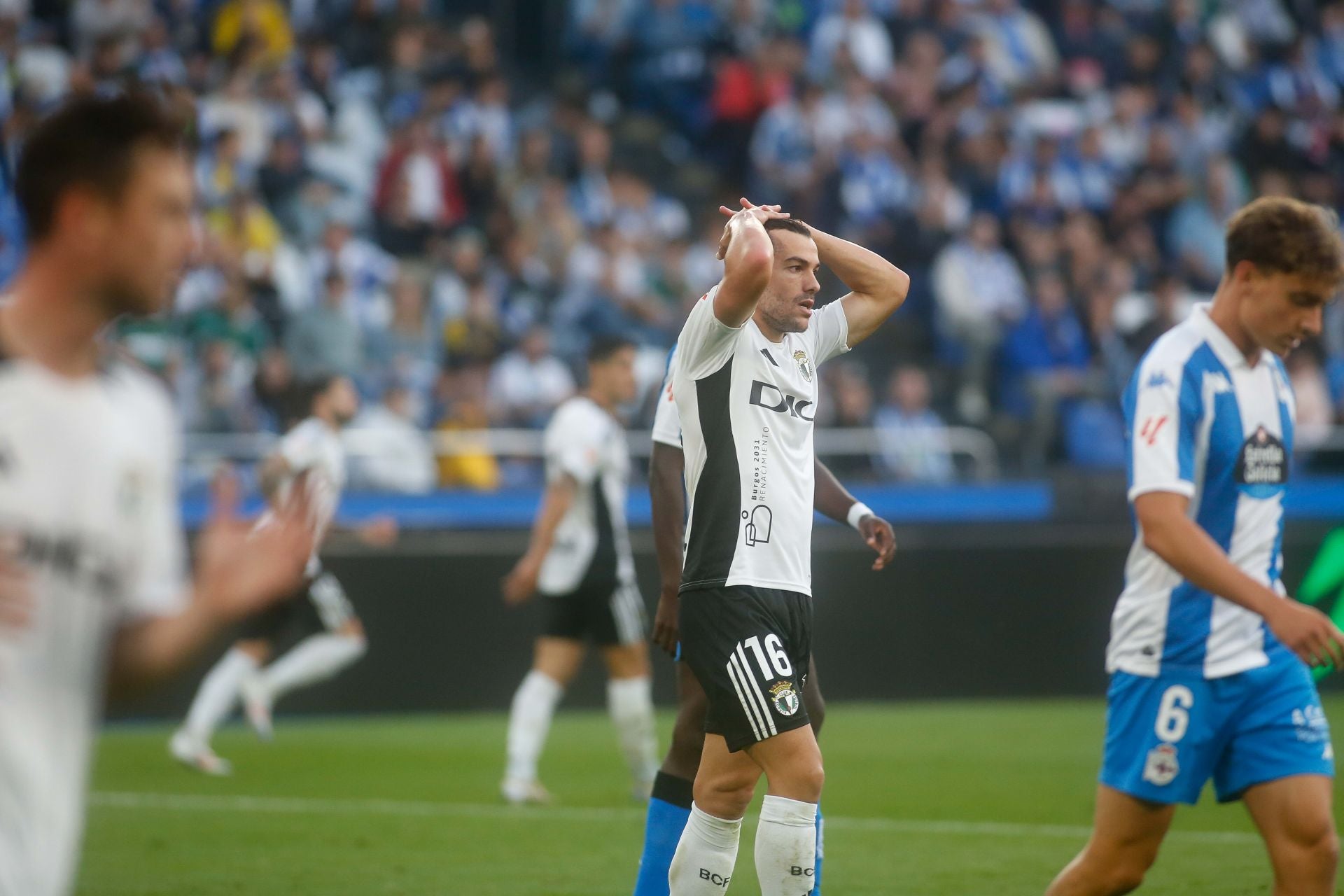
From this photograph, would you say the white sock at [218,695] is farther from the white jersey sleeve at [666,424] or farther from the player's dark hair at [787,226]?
the player's dark hair at [787,226]

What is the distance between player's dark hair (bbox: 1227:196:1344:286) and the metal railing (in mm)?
8717

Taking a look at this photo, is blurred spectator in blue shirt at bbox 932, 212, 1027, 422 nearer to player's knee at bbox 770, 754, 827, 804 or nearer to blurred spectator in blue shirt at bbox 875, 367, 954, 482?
blurred spectator in blue shirt at bbox 875, 367, 954, 482

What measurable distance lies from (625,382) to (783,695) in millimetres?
5139

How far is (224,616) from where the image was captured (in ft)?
9.03

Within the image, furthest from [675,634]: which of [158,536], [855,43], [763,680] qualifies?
[855,43]

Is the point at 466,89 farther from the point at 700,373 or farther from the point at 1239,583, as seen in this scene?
the point at 1239,583

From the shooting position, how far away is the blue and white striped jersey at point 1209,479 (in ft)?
15.9

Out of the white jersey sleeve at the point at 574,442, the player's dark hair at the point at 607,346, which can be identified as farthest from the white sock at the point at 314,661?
the player's dark hair at the point at 607,346

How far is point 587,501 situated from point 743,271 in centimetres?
571

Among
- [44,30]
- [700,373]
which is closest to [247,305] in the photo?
[44,30]

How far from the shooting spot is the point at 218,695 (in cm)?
1140

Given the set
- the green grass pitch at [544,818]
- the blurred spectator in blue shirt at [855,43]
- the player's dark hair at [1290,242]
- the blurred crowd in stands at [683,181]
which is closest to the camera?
the player's dark hair at [1290,242]

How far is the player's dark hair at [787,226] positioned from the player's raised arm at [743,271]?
14.2 inches

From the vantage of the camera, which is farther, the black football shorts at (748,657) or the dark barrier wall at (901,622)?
the dark barrier wall at (901,622)
